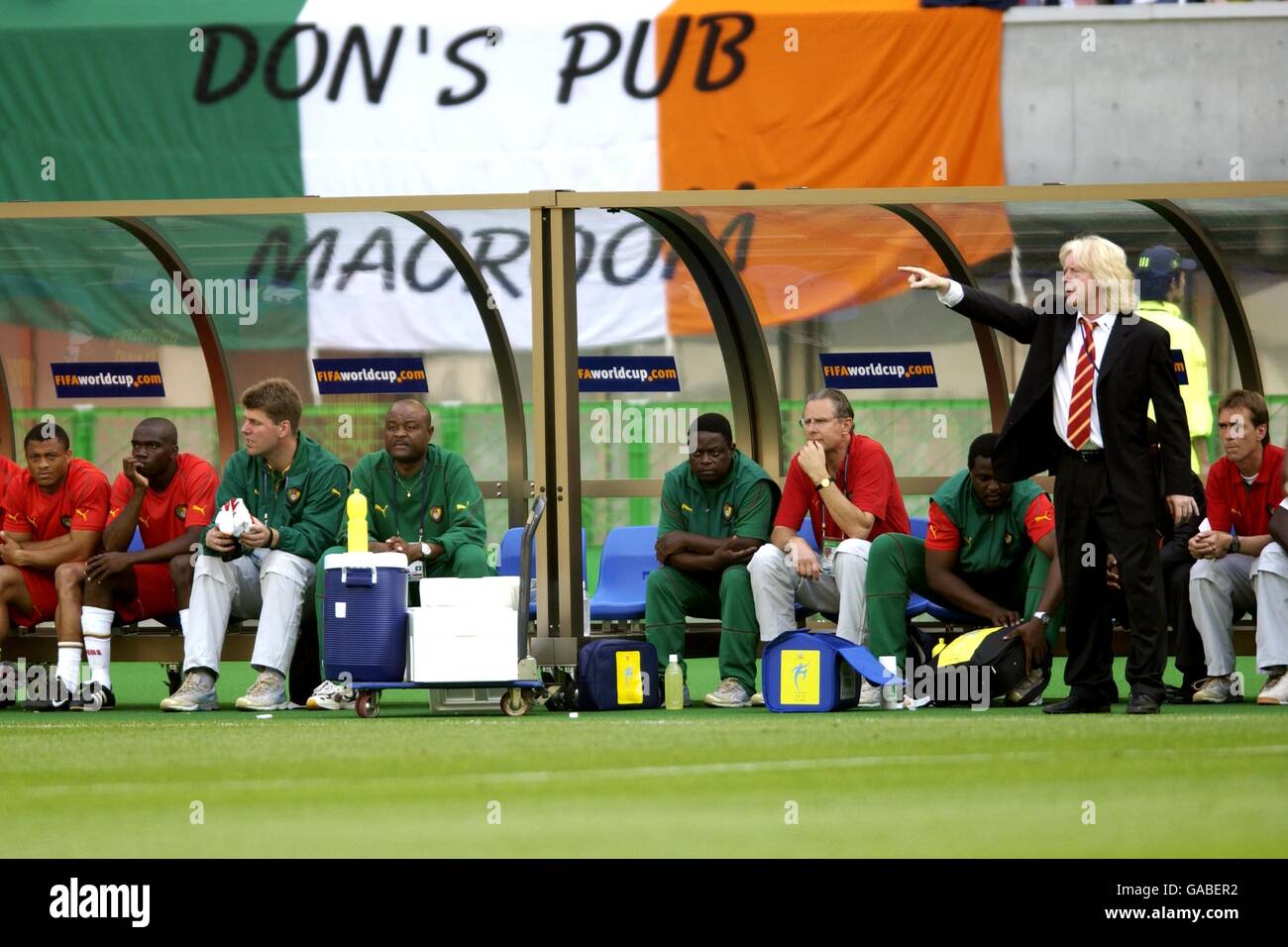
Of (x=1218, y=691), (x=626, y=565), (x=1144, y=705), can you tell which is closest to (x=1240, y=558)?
(x=1218, y=691)

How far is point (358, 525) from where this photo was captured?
8.96 metres

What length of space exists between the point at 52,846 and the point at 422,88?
17101 mm

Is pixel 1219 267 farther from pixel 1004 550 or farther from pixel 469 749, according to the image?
pixel 469 749

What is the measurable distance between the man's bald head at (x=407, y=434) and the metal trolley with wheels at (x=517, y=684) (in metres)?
0.83

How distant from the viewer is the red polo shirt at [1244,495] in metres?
9.38

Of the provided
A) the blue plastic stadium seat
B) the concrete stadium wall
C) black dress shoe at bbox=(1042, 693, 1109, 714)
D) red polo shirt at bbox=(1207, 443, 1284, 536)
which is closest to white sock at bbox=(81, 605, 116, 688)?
the blue plastic stadium seat

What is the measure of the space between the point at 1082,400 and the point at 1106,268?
0.50m

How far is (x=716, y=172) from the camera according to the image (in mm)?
20859

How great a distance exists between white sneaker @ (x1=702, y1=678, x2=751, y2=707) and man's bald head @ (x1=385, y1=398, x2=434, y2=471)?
1.73m

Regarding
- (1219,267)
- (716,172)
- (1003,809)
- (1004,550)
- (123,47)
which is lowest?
(1003,809)

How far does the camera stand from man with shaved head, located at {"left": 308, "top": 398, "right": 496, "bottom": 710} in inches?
374

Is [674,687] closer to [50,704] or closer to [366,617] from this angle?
[366,617]
